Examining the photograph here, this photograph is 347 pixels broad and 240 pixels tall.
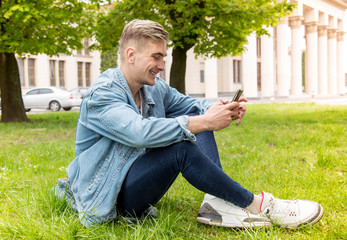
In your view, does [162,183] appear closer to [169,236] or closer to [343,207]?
[169,236]

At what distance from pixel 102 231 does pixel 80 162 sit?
488 millimetres

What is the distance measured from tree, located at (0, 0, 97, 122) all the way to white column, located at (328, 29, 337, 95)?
47.9 m

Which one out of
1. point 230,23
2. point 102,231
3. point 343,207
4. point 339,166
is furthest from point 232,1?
point 102,231

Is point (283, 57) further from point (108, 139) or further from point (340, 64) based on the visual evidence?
point (108, 139)

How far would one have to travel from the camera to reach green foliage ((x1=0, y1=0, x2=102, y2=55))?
949 centimetres

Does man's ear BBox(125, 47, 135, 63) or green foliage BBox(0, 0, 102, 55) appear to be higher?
green foliage BBox(0, 0, 102, 55)

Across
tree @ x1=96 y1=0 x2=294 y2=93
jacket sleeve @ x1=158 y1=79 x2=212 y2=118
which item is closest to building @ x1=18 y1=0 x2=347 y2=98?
tree @ x1=96 y1=0 x2=294 y2=93

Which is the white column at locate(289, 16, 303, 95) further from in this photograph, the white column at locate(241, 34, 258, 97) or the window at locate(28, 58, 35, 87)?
the window at locate(28, 58, 35, 87)

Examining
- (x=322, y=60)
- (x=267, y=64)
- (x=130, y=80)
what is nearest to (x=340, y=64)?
(x=322, y=60)

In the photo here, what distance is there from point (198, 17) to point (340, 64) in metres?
51.1

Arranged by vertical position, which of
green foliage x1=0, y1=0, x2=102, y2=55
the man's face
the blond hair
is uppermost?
green foliage x1=0, y1=0, x2=102, y2=55

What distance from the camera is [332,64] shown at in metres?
53.7

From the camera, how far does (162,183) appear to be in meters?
2.58

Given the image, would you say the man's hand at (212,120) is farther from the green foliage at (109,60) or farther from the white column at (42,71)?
the green foliage at (109,60)
